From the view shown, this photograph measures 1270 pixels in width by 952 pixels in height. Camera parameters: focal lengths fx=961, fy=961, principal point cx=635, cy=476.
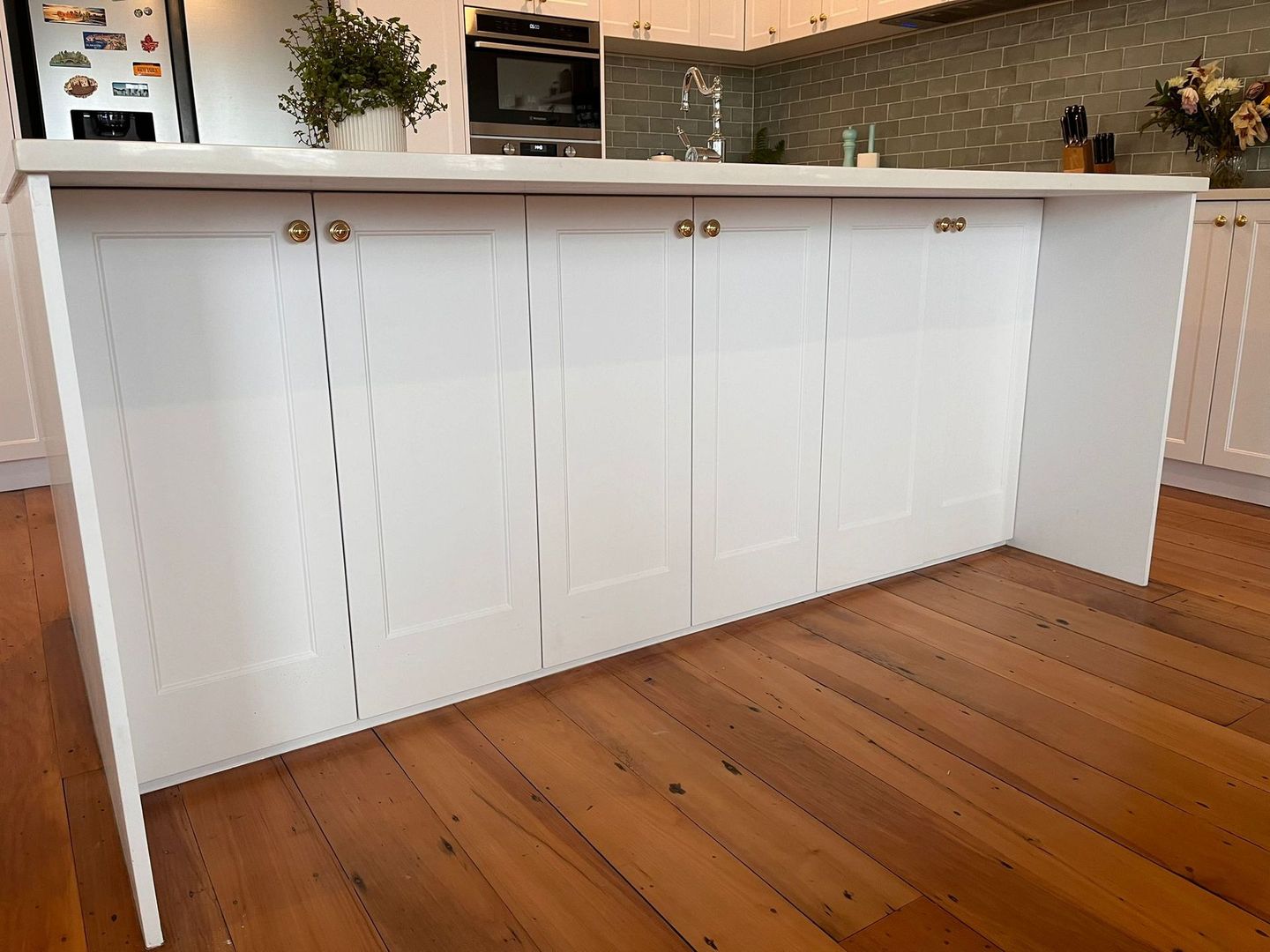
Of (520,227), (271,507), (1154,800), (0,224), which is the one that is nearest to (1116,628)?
(1154,800)

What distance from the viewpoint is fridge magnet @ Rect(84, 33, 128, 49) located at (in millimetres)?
3107

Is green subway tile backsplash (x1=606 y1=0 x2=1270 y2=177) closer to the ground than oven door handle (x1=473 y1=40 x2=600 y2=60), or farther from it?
closer to the ground

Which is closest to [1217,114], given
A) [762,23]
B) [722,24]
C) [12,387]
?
[762,23]

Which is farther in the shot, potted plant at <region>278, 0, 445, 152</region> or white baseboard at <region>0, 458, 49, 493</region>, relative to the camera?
white baseboard at <region>0, 458, 49, 493</region>

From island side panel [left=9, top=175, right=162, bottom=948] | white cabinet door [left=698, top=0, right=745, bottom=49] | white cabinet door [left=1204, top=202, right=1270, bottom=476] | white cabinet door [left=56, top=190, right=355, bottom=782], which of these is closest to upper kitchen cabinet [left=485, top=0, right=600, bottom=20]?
white cabinet door [left=698, top=0, right=745, bottom=49]

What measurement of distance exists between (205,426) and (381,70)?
2.00 ft

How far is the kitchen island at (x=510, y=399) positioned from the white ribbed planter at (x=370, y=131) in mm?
85

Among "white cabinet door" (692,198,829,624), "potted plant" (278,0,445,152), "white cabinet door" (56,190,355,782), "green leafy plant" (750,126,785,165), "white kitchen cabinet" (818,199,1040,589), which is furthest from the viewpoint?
"green leafy plant" (750,126,785,165)

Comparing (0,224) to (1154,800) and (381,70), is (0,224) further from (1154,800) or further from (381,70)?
(1154,800)

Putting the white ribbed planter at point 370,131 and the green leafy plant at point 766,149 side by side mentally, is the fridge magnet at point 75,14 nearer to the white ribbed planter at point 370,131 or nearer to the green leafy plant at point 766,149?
the white ribbed planter at point 370,131

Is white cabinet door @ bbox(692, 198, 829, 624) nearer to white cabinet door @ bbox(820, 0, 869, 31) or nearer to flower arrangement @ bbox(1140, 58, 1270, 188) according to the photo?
flower arrangement @ bbox(1140, 58, 1270, 188)

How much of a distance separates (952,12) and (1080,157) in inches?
34.4

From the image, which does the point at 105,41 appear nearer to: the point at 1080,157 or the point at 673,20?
the point at 673,20

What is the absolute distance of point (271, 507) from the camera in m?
1.51
